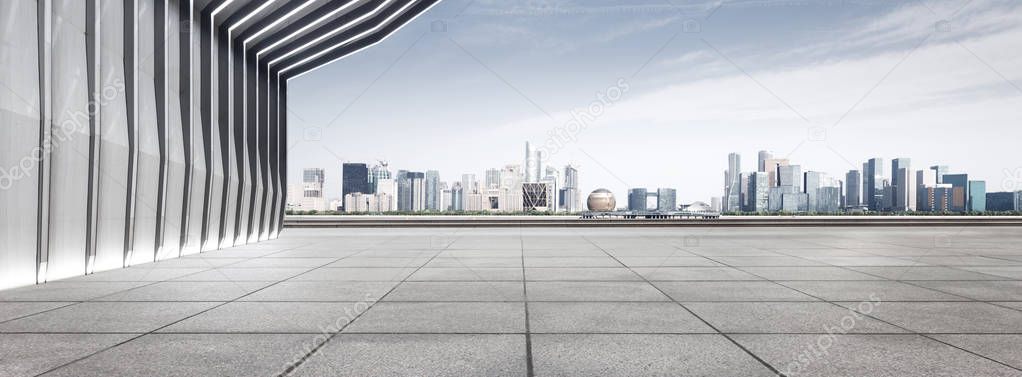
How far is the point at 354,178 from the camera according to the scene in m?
153

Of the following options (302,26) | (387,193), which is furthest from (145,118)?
(387,193)

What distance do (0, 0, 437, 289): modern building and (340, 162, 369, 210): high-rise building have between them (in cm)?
13355

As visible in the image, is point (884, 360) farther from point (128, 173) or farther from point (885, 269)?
point (128, 173)

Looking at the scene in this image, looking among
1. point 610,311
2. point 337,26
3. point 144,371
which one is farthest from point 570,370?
point 337,26

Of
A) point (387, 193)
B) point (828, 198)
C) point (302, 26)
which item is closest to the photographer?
point (302, 26)

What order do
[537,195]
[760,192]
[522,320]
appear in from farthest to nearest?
[537,195], [760,192], [522,320]

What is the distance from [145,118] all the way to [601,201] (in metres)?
74.0

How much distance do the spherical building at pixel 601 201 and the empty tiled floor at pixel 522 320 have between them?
232ft

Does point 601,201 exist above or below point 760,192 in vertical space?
below

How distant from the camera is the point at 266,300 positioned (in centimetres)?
750

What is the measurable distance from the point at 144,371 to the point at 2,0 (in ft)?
23.9

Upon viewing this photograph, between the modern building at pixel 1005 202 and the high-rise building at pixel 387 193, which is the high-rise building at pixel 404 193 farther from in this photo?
the modern building at pixel 1005 202

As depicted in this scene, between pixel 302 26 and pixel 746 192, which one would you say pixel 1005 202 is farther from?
pixel 302 26

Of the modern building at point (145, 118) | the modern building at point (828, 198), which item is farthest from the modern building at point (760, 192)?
the modern building at point (145, 118)
